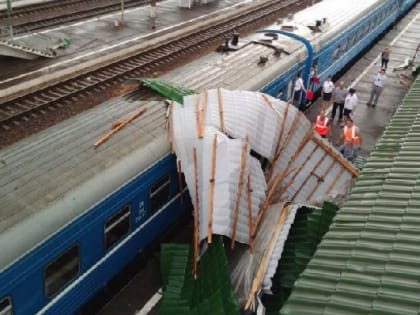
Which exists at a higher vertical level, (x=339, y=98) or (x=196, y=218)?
(x=196, y=218)

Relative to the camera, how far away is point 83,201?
→ 25.0 feet

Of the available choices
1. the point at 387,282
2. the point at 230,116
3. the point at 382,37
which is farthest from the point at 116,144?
the point at 382,37

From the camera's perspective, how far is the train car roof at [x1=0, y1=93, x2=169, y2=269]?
270 inches

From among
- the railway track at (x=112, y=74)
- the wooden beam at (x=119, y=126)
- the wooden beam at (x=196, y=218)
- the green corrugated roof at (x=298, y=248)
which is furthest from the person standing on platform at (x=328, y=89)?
the wooden beam at (x=196, y=218)

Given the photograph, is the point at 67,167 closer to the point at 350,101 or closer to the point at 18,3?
the point at 350,101

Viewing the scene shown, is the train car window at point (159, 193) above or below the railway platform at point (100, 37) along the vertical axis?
above

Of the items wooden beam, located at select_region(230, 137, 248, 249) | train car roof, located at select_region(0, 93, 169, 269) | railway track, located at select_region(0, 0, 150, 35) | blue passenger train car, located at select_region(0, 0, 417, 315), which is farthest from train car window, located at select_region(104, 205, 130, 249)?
railway track, located at select_region(0, 0, 150, 35)

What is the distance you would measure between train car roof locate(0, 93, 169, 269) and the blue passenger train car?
0.05 feet

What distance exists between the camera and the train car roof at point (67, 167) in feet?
22.5

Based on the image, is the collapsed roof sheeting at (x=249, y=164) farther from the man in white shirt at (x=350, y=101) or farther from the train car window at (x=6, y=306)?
the man in white shirt at (x=350, y=101)

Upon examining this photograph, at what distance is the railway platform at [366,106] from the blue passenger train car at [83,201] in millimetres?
977

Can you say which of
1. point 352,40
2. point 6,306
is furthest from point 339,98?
point 6,306

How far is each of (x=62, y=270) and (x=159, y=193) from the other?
8.40 ft

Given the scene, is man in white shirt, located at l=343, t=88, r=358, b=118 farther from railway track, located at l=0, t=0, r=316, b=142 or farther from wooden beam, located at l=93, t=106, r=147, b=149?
wooden beam, located at l=93, t=106, r=147, b=149
